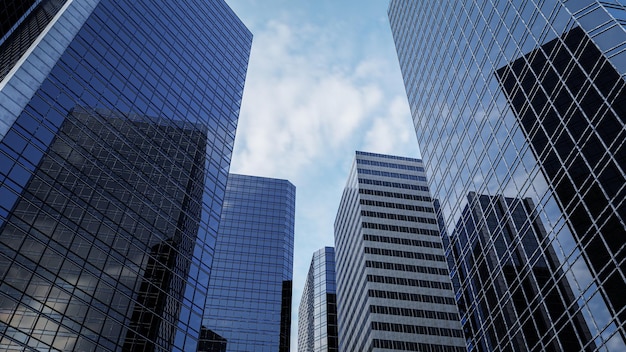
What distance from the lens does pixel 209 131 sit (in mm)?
61031

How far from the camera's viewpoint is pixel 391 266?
10644 centimetres

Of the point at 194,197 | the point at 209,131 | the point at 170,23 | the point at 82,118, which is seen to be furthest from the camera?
the point at 170,23

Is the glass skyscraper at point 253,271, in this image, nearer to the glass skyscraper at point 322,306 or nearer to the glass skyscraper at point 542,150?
the glass skyscraper at point 322,306

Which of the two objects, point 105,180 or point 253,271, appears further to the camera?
point 253,271

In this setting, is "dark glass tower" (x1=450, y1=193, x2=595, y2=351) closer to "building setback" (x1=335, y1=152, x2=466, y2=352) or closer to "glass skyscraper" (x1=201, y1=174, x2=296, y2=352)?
"building setback" (x1=335, y1=152, x2=466, y2=352)

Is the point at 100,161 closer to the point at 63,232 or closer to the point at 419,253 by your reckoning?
the point at 63,232

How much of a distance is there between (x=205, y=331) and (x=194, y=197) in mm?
63494

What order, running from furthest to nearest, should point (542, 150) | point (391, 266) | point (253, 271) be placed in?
1. point (253, 271)
2. point (391, 266)
3. point (542, 150)

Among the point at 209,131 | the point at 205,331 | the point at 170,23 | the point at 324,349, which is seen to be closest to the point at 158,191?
the point at 209,131

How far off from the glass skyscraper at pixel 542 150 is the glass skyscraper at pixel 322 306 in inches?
3599

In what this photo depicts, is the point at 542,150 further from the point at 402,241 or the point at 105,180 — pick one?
the point at 402,241

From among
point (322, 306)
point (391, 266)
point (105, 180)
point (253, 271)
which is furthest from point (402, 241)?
point (105, 180)

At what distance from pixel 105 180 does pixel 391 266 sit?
7305 centimetres

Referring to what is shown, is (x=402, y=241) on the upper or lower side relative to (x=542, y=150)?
upper
